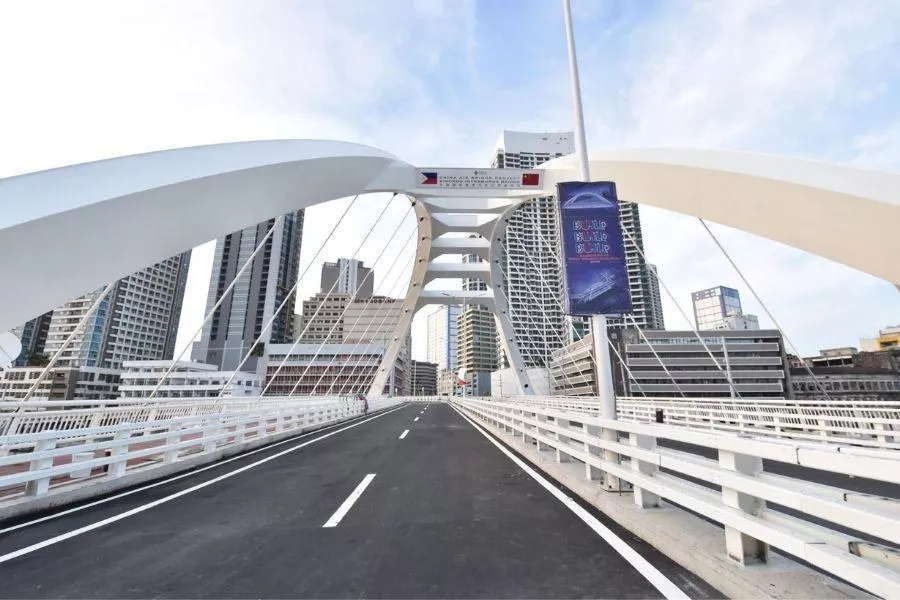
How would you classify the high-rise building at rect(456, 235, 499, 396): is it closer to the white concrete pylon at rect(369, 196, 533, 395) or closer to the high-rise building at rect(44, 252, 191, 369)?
the high-rise building at rect(44, 252, 191, 369)

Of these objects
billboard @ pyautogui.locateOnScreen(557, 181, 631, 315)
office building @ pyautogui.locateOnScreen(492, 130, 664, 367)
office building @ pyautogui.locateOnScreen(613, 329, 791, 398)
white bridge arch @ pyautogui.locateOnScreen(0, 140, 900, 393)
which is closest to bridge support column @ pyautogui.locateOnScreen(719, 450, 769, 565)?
billboard @ pyautogui.locateOnScreen(557, 181, 631, 315)

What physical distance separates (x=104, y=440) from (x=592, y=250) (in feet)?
35.0

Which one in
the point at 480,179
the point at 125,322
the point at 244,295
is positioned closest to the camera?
the point at 480,179

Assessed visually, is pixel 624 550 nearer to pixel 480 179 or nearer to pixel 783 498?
pixel 783 498

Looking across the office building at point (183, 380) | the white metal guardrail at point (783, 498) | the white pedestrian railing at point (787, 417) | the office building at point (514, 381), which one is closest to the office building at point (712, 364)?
the office building at point (514, 381)

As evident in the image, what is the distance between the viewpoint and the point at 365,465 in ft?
28.9

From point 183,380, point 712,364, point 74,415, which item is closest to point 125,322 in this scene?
point 183,380

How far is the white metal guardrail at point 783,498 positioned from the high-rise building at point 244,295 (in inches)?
5147

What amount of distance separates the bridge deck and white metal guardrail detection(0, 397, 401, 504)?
0.85 metres

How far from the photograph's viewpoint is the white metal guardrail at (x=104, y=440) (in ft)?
20.0

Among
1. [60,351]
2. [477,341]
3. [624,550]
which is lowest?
[624,550]

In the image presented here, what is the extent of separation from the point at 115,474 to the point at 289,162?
854 cm

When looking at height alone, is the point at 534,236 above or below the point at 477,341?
above

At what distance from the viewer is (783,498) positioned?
2658 millimetres
